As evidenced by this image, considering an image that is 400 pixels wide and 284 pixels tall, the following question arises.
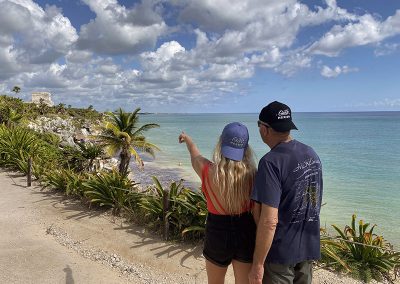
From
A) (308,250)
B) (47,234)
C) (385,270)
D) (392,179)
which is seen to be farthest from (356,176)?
(308,250)

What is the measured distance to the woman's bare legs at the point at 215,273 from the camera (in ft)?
9.60

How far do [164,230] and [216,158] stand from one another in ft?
14.7

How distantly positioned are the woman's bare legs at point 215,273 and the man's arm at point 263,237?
0.49 meters

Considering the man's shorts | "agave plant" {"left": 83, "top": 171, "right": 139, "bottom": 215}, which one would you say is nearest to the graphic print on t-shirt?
the man's shorts

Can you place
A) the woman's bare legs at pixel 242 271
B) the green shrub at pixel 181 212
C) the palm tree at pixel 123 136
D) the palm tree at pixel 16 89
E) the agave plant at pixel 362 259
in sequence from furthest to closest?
the palm tree at pixel 16 89 < the palm tree at pixel 123 136 < the green shrub at pixel 181 212 < the agave plant at pixel 362 259 < the woman's bare legs at pixel 242 271

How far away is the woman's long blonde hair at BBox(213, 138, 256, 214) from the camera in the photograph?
2.64m

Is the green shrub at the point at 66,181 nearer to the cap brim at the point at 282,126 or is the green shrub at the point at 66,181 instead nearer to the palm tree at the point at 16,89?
the cap brim at the point at 282,126

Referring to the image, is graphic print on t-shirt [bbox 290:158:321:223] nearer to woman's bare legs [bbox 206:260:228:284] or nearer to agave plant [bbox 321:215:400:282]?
woman's bare legs [bbox 206:260:228:284]

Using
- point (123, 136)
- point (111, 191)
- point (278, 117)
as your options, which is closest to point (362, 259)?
point (278, 117)

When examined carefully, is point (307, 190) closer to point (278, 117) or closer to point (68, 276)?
point (278, 117)

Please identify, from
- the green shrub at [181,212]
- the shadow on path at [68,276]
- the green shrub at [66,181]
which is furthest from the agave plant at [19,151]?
the shadow on path at [68,276]

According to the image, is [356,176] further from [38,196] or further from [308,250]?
[308,250]

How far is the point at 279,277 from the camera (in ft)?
8.25

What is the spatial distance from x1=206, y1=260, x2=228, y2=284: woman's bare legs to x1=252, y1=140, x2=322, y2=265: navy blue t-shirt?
578 millimetres
